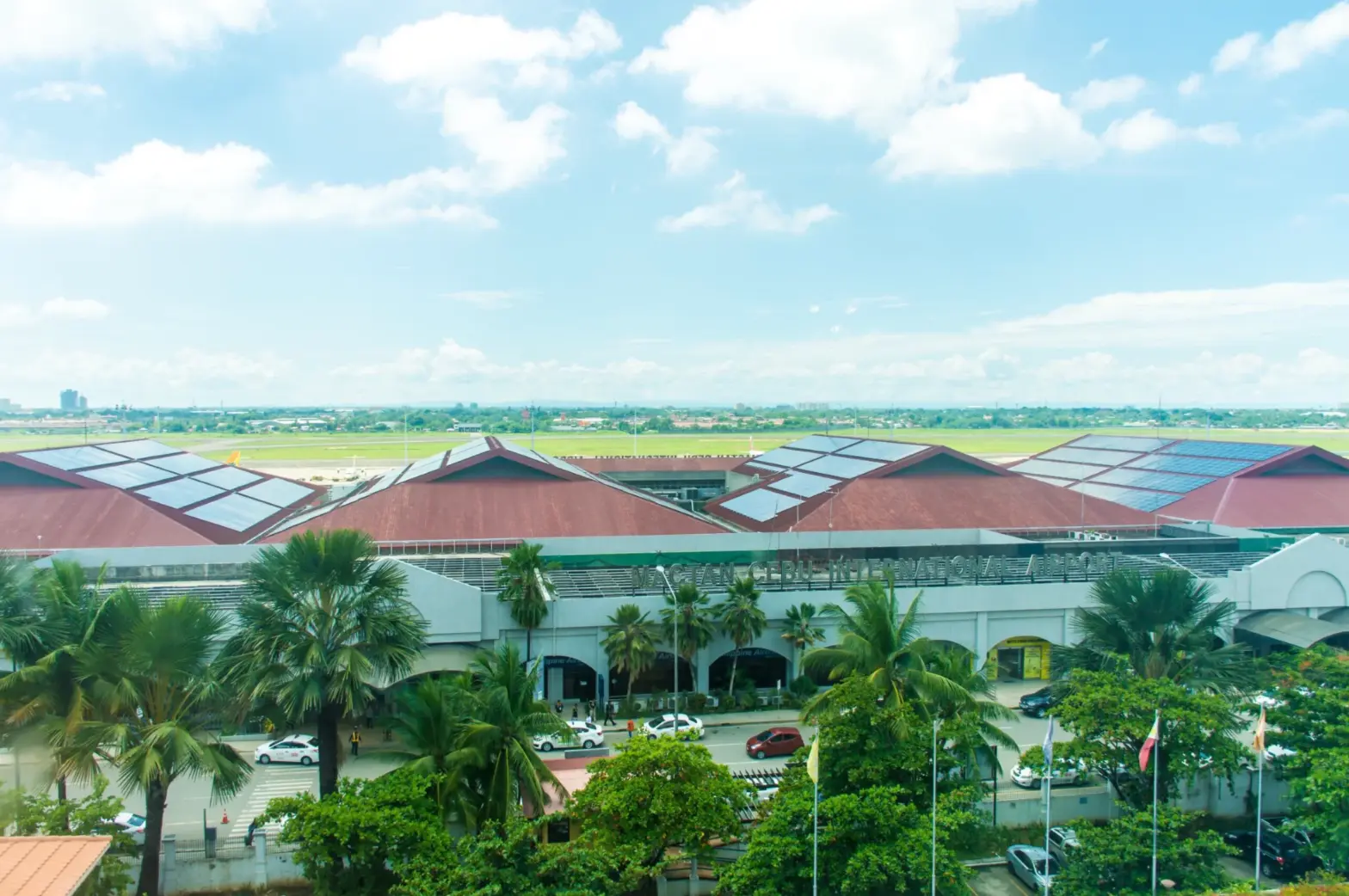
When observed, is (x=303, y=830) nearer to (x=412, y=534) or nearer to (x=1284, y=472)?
(x=412, y=534)

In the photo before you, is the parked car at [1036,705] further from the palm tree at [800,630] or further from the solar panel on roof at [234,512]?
the solar panel on roof at [234,512]

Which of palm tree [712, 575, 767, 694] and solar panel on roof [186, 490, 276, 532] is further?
solar panel on roof [186, 490, 276, 532]

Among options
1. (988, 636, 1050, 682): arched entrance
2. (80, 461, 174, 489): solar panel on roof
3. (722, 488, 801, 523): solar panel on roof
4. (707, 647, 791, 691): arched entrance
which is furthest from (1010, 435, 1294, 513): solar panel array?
(80, 461, 174, 489): solar panel on roof

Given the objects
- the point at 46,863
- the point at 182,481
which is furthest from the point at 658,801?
the point at 182,481

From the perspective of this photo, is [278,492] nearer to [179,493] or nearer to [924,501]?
[179,493]

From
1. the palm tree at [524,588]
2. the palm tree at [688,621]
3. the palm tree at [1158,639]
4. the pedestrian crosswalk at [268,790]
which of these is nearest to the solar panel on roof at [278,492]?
the palm tree at [524,588]

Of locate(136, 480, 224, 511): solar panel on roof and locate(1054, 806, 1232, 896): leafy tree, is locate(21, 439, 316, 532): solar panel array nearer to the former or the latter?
locate(136, 480, 224, 511): solar panel on roof
